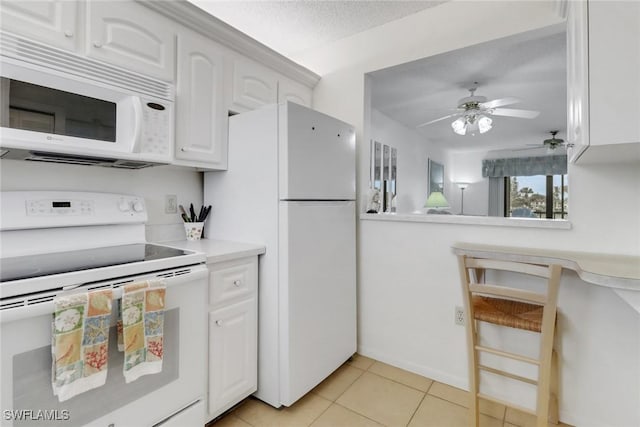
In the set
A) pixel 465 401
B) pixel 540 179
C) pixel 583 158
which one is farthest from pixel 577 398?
pixel 540 179

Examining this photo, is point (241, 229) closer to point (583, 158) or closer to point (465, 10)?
point (583, 158)

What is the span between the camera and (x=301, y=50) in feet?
8.88

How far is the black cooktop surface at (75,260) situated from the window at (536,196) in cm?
670

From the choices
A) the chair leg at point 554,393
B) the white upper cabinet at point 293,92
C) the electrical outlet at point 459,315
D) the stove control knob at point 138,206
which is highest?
the white upper cabinet at point 293,92

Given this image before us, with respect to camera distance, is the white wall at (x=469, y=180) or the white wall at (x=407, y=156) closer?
the white wall at (x=407, y=156)

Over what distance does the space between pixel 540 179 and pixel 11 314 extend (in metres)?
8.21

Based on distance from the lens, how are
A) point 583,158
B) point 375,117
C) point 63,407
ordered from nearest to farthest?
point 63,407, point 583,158, point 375,117

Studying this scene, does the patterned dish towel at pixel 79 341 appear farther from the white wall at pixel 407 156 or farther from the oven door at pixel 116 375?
the white wall at pixel 407 156

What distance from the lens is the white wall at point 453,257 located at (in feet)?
4.82

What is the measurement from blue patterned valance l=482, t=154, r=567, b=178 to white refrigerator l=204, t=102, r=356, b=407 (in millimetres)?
6172

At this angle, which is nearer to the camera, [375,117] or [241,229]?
[241,229]

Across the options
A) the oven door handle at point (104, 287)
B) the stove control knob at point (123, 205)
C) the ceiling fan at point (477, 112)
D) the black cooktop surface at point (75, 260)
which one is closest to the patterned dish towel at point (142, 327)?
the oven door handle at point (104, 287)

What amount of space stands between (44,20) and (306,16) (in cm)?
155

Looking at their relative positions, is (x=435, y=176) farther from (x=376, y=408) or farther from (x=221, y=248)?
(x=221, y=248)
